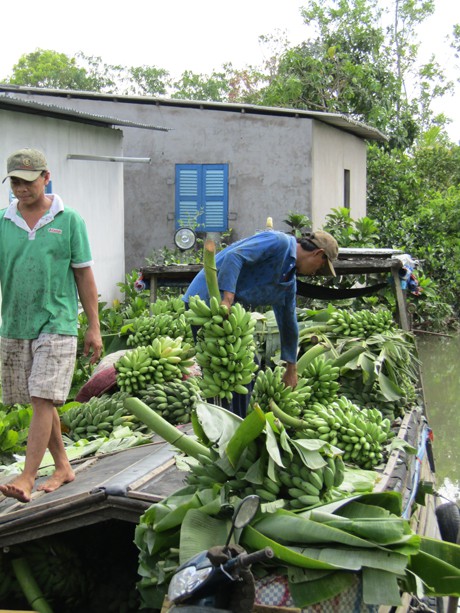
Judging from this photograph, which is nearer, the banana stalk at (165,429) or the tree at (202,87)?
the banana stalk at (165,429)

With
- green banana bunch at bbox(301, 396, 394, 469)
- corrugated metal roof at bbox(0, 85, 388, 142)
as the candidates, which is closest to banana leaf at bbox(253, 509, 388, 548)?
green banana bunch at bbox(301, 396, 394, 469)

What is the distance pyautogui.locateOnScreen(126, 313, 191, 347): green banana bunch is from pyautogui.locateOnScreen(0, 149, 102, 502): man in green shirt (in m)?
2.23

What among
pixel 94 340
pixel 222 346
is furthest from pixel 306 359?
pixel 222 346

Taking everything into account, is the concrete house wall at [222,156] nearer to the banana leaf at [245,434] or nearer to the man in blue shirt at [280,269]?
the man in blue shirt at [280,269]

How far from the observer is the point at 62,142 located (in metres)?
11.5

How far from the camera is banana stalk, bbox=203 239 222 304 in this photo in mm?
3191

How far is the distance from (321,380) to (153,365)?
1.26m

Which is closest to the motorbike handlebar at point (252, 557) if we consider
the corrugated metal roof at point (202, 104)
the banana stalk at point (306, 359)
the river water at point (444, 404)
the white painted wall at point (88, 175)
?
the banana stalk at point (306, 359)

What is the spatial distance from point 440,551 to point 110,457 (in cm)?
190

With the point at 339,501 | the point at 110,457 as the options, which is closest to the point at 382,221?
the point at 110,457

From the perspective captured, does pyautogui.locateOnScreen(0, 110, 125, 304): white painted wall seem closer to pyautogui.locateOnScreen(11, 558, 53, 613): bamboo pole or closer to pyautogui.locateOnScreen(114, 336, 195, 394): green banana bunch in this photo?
pyautogui.locateOnScreen(114, 336, 195, 394): green banana bunch

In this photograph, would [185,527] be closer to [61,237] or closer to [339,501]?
[339,501]

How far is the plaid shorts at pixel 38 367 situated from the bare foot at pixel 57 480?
1.09ft

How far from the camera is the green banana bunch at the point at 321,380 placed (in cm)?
492
